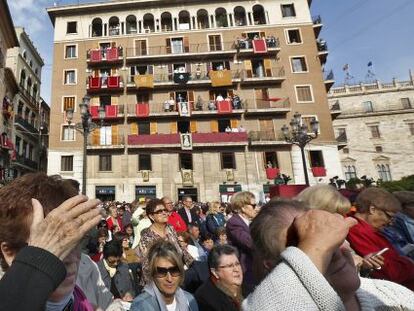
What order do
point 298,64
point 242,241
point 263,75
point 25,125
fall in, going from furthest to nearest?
1. point 25,125
2. point 298,64
3. point 263,75
4. point 242,241

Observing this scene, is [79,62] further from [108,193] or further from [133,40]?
[108,193]

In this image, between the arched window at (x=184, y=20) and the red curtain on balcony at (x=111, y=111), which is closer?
the red curtain on balcony at (x=111, y=111)

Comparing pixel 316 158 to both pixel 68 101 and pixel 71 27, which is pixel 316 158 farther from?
pixel 71 27

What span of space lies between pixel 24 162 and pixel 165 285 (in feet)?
112

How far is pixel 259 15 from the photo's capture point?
31.6 metres

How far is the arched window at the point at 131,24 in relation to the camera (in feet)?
102

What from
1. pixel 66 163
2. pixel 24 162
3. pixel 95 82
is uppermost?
pixel 95 82

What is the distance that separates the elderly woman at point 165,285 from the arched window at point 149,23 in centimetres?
3114

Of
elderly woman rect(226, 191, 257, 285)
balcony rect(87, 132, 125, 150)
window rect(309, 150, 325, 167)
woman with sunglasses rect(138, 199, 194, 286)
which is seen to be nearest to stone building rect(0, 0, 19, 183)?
balcony rect(87, 132, 125, 150)

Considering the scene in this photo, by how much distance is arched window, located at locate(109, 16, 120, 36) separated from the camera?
30984mm

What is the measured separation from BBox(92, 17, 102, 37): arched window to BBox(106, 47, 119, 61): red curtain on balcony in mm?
3736

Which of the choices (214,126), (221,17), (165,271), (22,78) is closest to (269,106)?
(214,126)

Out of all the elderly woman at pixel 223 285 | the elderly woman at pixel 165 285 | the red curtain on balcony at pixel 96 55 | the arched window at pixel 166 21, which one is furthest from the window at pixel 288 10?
the elderly woman at pixel 165 285

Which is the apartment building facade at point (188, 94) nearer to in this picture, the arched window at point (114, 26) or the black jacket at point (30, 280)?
the arched window at point (114, 26)
